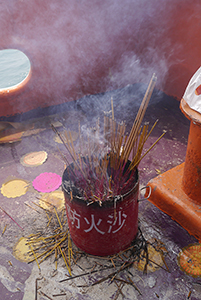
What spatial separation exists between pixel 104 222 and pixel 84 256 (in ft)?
1.71

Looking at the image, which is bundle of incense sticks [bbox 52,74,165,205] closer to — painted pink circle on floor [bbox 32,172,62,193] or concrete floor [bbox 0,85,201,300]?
concrete floor [bbox 0,85,201,300]

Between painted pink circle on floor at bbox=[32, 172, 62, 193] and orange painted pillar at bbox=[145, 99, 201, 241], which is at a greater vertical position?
orange painted pillar at bbox=[145, 99, 201, 241]

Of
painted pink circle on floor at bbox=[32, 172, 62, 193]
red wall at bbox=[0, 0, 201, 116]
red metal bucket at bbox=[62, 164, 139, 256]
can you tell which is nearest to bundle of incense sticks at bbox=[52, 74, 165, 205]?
red metal bucket at bbox=[62, 164, 139, 256]

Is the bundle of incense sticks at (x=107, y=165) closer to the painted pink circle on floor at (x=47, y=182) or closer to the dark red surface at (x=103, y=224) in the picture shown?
the dark red surface at (x=103, y=224)

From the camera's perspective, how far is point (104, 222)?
1.78m

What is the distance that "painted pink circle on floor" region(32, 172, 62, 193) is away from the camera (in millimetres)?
2834

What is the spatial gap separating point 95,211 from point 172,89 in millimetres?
3342

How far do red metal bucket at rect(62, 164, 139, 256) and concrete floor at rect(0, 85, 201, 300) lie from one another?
0.19 m

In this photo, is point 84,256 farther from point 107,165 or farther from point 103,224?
point 107,165

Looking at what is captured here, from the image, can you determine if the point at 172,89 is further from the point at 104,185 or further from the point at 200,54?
the point at 104,185

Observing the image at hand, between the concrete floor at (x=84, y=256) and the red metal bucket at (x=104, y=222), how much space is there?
19cm

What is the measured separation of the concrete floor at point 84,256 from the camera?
188 centimetres

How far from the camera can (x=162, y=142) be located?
3520 mm

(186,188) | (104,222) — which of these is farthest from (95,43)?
(104,222)
